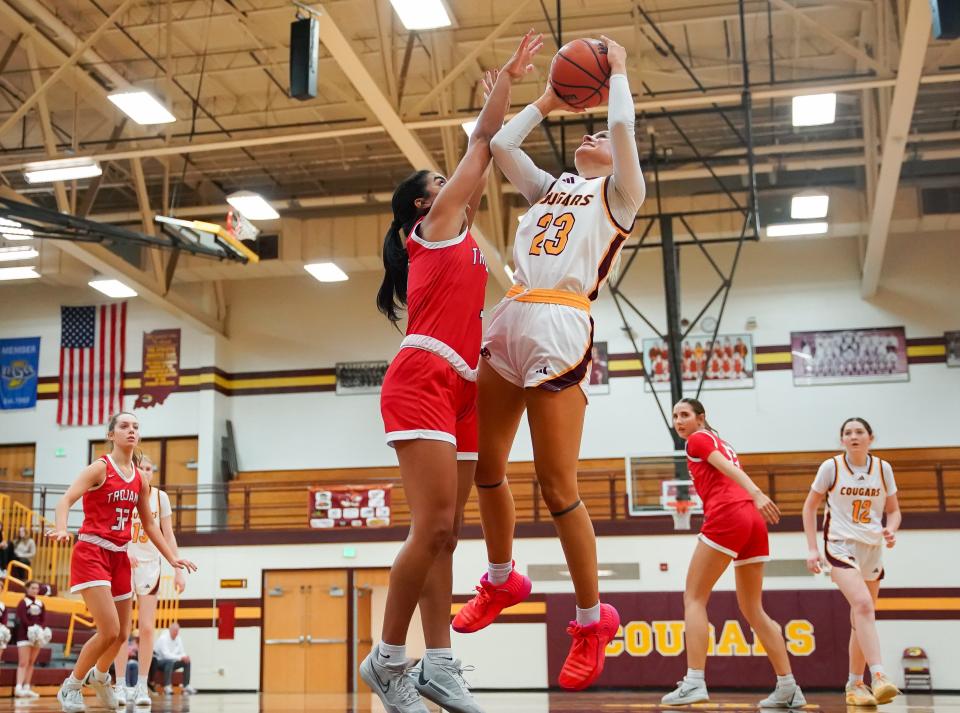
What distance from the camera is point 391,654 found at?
3924 millimetres

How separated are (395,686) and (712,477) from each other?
13.8ft

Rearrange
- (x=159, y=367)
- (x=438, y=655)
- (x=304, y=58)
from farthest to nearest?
(x=159, y=367), (x=304, y=58), (x=438, y=655)

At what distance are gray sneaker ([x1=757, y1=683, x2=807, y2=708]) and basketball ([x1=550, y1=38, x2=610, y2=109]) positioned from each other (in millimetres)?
4533

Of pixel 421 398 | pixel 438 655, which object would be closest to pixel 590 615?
pixel 438 655

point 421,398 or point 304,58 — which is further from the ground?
point 304,58

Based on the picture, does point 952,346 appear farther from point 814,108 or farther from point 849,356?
point 814,108

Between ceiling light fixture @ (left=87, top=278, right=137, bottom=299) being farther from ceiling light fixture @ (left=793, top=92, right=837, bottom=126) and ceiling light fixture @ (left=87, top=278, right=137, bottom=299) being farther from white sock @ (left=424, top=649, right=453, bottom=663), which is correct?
white sock @ (left=424, top=649, right=453, bottom=663)

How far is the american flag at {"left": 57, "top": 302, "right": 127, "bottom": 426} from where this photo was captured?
74.0 ft

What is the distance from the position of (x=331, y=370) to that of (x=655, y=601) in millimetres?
9317

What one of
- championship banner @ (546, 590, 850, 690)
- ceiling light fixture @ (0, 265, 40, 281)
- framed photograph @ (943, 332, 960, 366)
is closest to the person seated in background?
championship banner @ (546, 590, 850, 690)

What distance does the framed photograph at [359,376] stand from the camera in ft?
72.2

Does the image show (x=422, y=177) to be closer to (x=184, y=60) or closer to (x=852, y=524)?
(x=852, y=524)

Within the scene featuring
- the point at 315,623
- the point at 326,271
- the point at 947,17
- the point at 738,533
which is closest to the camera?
the point at 738,533

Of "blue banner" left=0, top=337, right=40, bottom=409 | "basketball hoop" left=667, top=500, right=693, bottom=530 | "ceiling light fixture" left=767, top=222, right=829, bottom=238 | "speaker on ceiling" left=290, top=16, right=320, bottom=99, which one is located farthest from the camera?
"blue banner" left=0, top=337, right=40, bottom=409
